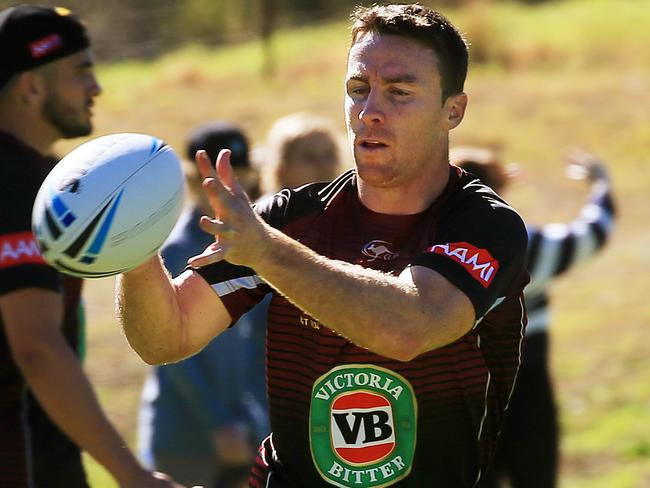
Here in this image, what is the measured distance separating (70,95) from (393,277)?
1960 millimetres

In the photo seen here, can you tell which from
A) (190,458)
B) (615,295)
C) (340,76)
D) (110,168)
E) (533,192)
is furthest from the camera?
(340,76)

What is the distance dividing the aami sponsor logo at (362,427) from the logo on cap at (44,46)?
6.49 feet

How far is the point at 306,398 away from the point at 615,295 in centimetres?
865

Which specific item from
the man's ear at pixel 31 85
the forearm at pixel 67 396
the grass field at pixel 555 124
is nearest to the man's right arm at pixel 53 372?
the forearm at pixel 67 396

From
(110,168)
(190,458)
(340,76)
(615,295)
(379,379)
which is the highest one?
(110,168)

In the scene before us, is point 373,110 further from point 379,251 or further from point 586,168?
point 586,168

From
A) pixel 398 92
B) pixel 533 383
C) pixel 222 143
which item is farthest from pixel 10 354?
pixel 533 383

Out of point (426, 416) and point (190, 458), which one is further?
point (190, 458)

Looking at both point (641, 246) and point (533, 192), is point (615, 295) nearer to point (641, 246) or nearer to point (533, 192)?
point (641, 246)

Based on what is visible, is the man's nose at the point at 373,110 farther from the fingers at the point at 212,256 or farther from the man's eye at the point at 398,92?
the fingers at the point at 212,256

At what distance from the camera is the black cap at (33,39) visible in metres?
4.86

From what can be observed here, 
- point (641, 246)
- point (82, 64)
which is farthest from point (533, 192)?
point (82, 64)

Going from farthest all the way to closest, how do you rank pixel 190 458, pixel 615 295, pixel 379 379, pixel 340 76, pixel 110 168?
pixel 340 76 < pixel 615 295 < pixel 190 458 < pixel 379 379 < pixel 110 168

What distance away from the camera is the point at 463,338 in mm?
3668
